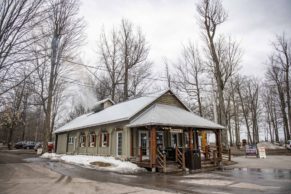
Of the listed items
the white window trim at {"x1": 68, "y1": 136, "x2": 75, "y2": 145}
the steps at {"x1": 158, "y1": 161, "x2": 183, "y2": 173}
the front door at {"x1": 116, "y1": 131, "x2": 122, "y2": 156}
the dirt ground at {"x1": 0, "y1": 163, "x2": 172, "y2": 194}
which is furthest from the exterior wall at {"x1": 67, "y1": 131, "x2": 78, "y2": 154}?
the dirt ground at {"x1": 0, "y1": 163, "x2": 172, "y2": 194}

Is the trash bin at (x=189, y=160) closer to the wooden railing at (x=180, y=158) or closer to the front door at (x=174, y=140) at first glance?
the wooden railing at (x=180, y=158)

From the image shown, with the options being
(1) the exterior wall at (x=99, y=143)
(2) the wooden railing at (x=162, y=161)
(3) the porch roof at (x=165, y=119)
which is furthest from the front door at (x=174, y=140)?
Result: (1) the exterior wall at (x=99, y=143)

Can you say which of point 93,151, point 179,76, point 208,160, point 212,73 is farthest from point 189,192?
point 179,76

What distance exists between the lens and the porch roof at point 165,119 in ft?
51.5

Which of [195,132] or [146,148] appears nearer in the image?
[146,148]

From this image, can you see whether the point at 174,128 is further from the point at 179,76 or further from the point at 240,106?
the point at 240,106

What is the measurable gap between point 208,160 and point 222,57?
14.0m

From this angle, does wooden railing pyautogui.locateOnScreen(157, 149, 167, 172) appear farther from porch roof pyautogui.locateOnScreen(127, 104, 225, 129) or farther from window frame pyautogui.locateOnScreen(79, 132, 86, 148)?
window frame pyautogui.locateOnScreen(79, 132, 86, 148)

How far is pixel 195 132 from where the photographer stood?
21.3 meters

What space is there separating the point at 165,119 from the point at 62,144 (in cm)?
1687

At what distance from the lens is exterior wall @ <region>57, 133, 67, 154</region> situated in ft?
91.5

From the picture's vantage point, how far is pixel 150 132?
52.1 feet

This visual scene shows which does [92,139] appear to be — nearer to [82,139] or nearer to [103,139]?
[103,139]

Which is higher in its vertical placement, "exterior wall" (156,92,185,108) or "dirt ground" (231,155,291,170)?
"exterior wall" (156,92,185,108)
